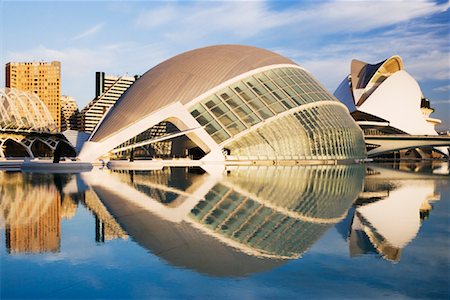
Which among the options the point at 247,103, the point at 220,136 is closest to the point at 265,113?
the point at 247,103

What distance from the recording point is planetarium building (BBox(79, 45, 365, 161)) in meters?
35.6

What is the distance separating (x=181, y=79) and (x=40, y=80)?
5437 inches

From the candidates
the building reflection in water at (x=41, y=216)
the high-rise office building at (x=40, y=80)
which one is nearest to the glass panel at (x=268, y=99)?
the building reflection in water at (x=41, y=216)

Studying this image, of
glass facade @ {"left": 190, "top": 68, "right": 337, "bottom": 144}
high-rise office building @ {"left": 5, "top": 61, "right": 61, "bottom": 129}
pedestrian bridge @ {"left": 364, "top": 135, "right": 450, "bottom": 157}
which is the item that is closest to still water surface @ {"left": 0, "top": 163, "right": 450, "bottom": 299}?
glass facade @ {"left": 190, "top": 68, "right": 337, "bottom": 144}

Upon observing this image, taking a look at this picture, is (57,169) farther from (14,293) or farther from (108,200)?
(14,293)

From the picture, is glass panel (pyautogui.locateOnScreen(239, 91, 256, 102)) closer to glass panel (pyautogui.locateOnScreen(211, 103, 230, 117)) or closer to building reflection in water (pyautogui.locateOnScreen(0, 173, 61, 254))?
glass panel (pyautogui.locateOnScreen(211, 103, 230, 117))

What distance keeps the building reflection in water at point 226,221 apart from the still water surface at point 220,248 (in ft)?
0.11

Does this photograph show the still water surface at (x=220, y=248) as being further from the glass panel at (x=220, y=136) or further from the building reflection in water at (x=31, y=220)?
the glass panel at (x=220, y=136)

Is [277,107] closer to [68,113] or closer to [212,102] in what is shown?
[212,102]

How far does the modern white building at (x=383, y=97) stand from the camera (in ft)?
245

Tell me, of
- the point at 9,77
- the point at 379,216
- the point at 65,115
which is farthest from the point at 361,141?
the point at 9,77

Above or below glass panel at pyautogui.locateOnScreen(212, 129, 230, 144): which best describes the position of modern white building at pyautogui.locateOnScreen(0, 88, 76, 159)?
above

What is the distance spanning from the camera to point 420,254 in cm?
747

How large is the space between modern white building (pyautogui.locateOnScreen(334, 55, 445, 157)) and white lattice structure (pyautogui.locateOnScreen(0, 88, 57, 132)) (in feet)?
159
